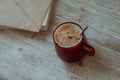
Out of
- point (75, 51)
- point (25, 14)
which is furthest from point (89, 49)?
point (25, 14)

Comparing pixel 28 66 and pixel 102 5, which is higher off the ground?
pixel 102 5

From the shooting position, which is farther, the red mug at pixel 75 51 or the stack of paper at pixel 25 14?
the stack of paper at pixel 25 14

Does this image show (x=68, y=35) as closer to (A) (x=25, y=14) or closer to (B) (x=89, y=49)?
(B) (x=89, y=49)

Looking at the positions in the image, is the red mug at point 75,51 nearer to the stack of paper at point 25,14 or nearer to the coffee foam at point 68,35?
the coffee foam at point 68,35

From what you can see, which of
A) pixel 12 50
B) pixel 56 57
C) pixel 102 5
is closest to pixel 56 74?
pixel 56 57

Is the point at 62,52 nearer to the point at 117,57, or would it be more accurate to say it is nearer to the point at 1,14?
the point at 117,57

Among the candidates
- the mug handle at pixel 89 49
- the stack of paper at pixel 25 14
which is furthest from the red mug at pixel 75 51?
the stack of paper at pixel 25 14
